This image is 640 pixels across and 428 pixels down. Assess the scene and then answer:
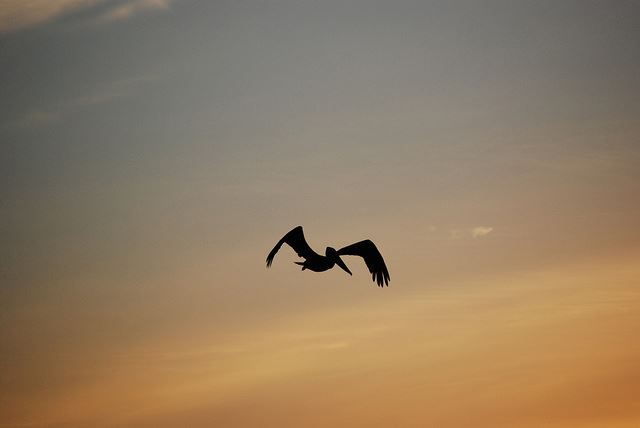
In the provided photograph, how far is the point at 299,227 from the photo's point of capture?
22.9m

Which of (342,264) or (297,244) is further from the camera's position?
(297,244)

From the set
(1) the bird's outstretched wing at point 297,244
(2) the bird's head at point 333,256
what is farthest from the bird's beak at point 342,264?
(1) the bird's outstretched wing at point 297,244

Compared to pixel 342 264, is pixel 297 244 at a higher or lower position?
higher

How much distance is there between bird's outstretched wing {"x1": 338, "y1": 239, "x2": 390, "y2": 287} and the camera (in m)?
24.2

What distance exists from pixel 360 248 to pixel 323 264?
250 cm

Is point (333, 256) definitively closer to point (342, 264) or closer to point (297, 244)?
point (342, 264)

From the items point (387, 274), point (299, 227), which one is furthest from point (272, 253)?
point (387, 274)

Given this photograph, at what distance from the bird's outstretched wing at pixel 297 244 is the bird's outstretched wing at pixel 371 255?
1770 millimetres

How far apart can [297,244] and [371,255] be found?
3.80 metres

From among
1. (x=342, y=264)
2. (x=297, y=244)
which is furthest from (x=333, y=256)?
(x=297, y=244)

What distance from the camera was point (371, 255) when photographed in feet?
80.5

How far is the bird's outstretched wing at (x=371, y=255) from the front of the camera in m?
24.2

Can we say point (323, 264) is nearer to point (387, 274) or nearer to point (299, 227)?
point (299, 227)

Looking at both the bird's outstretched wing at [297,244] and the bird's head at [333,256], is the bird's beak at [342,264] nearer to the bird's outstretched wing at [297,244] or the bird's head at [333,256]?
the bird's head at [333,256]
